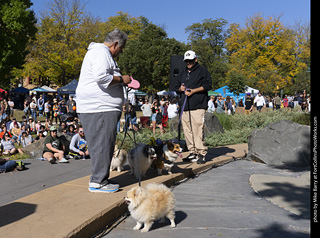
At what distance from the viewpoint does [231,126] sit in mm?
15391

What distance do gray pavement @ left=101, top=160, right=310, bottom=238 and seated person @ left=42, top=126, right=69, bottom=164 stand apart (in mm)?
4682

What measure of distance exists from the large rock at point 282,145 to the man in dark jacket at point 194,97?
218cm

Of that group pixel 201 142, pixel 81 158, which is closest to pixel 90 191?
pixel 201 142

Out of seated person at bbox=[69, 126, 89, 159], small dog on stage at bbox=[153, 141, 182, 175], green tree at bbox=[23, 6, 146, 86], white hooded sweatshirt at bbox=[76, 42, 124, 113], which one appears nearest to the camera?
white hooded sweatshirt at bbox=[76, 42, 124, 113]

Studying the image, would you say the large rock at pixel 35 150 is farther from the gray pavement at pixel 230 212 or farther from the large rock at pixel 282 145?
the large rock at pixel 282 145

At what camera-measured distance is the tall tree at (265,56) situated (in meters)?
52.2

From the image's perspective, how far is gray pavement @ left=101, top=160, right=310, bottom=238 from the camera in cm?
388

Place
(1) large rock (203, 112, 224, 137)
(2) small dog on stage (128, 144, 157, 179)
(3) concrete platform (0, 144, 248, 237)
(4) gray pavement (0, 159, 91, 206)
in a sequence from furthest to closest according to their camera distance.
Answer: (1) large rock (203, 112, 224, 137), (4) gray pavement (0, 159, 91, 206), (2) small dog on stage (128, 144, 157, 179), (3) concrete platform (0, 144, 248, 237)

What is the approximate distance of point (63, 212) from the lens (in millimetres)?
3891

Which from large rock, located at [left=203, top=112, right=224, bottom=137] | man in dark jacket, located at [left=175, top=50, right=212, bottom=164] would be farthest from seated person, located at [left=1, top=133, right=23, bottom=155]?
man in dark jacket, located at [left=175, top=50, right=212, bottom=164]

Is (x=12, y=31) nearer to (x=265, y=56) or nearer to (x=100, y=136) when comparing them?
(x=100, y=136)

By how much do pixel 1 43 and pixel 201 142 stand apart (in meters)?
23.3

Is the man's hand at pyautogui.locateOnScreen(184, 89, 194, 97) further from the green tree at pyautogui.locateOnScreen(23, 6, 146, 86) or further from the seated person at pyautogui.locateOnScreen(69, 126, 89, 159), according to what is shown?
the green tree at pyautogui.locateOnScreen(23, 6, 146, 86)

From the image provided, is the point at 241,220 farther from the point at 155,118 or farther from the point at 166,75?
the point at 166,75
